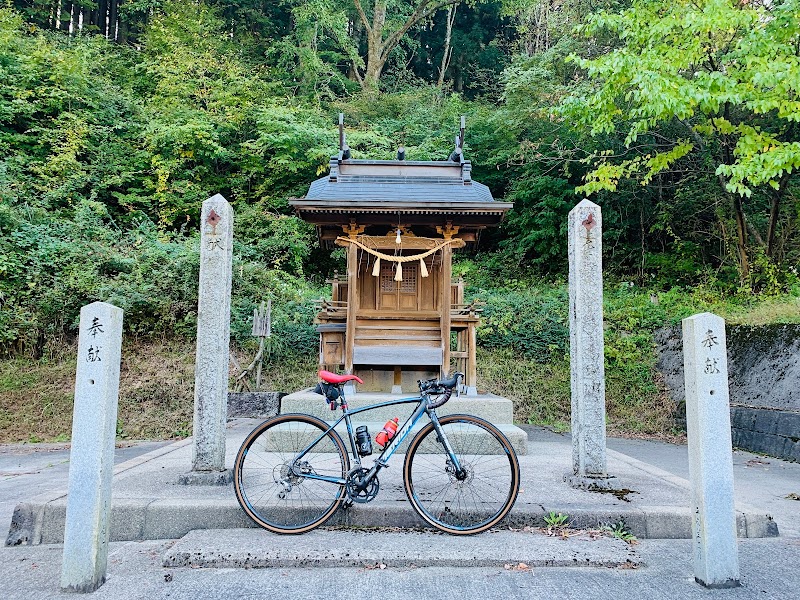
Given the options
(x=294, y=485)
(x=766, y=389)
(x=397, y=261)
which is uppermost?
(x=397, y=261)

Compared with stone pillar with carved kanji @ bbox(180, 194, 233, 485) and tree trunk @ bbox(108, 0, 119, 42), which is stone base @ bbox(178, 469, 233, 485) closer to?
stone pillar with carved kanji @ bbox(180, 194, 233, 485)

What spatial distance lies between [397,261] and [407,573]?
5689 mm

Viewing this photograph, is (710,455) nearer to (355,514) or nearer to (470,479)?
(470,479)

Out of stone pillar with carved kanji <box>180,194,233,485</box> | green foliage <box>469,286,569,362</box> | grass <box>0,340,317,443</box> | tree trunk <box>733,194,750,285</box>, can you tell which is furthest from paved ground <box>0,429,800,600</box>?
tree trunk <box>733,194,750,285</box>

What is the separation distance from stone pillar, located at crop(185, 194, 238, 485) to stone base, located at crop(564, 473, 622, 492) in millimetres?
2987

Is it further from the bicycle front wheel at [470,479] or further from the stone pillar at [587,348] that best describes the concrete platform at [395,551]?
the stone pillar at [587,348]

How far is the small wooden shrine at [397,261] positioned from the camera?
7918mm

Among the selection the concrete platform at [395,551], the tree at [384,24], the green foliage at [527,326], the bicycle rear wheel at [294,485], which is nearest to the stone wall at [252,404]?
the green foliage at [527,326]

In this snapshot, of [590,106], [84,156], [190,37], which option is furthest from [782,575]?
[190,37]

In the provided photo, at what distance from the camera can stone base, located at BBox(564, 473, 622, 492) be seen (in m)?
4.25

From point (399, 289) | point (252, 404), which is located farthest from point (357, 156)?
point (252, 404)

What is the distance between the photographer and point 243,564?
3070 mm

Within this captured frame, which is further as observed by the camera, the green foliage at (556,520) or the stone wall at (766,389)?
the stone wall at (766,389)

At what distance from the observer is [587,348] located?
444 cm
